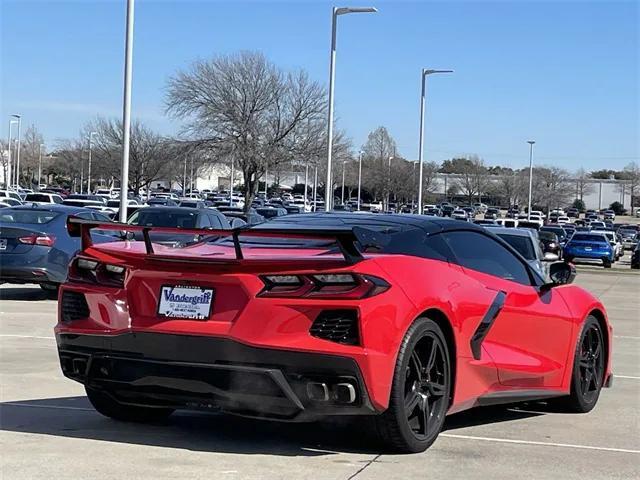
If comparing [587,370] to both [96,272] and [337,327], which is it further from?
[96,272]

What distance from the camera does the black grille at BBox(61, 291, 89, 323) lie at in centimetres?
592

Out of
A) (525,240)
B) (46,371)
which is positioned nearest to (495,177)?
(525,240)

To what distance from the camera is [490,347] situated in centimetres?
642

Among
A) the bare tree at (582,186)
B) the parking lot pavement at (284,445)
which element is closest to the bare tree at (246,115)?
the parking lot pavement at (284,445)

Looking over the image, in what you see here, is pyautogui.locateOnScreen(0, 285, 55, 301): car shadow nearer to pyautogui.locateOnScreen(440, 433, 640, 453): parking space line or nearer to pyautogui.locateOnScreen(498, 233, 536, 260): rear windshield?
pyautogui.locateOnScreen(498, 233, 536, 260): rear windshield

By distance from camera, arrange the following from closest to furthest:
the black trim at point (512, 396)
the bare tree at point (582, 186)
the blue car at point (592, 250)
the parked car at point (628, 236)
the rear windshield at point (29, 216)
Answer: the black trim at point (512, 396) → the rear windshield at point (29, 216) → the blue car at point (592, 250) → the parked car at point (628, 236) → the bare tree at point (582, 186)

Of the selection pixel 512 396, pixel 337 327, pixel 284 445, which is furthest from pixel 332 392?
pixel 512 396

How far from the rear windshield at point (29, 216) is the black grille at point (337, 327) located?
10.8 m

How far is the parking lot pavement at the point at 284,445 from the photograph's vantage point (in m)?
5.36

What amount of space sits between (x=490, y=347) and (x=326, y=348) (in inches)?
63.4

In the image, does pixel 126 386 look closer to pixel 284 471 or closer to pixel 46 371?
pixel 284 471

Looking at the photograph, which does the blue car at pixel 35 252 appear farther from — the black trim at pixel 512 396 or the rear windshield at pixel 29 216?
the black trim at pixel 512 396

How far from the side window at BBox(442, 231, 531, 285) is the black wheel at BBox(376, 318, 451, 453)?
2.69ft

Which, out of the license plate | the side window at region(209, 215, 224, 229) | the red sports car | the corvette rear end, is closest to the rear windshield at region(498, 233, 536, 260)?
the side window at region(209, 215, 224, 229)
